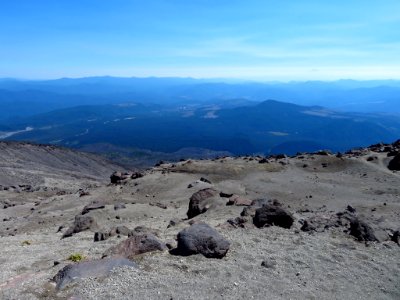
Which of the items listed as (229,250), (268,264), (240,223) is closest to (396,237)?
(240,223)

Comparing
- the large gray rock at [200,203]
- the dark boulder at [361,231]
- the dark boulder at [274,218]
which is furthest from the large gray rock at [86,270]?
the large gray rock at [200,203]

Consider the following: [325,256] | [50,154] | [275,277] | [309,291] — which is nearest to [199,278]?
[275,277]

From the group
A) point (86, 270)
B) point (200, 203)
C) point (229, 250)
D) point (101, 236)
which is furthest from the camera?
point (200, 203)

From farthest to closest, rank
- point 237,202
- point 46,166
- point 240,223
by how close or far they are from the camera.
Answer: point 46,166
point 237,202
point 240,223

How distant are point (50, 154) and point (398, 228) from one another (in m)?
62.5

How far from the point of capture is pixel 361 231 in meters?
14.4

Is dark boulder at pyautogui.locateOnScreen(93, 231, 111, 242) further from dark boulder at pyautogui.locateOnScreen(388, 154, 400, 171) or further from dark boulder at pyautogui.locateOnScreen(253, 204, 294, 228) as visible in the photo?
dark boulder at pyautogui.locateOnScreen(388, 154, 400, 171)

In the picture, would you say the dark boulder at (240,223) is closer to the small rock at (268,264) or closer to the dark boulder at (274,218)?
the dark boulder at (274,218)

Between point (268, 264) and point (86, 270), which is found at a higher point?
point (86, 270)

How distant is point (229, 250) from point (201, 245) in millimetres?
1024

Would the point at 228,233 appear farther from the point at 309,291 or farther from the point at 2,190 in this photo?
the point at 2,190

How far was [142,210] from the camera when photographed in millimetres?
20797

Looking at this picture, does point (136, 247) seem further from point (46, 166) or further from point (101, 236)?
point (46, 166)

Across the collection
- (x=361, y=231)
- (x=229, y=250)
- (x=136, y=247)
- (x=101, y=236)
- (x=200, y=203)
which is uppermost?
(x=136, y=247)
